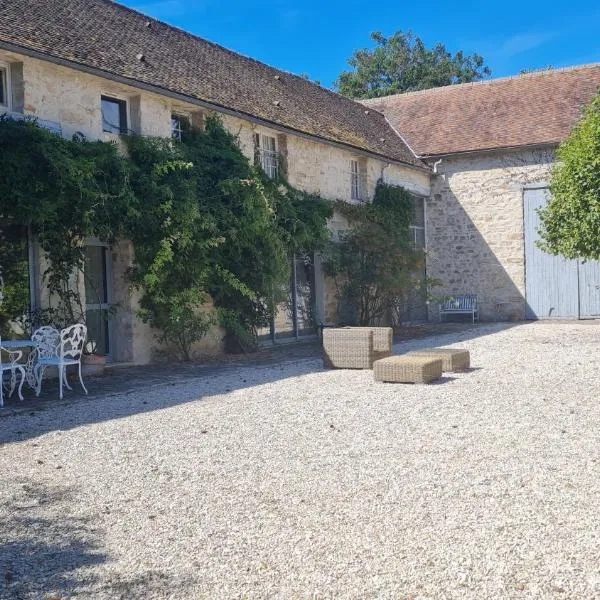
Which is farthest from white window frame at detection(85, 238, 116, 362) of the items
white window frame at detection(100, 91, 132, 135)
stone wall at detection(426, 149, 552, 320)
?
stone wall at detection(426, 149, 552, 320)

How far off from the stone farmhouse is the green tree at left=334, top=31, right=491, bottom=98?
14.0 m

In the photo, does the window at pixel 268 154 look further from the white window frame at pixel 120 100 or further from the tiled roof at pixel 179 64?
the white window frame at pixel 120 100

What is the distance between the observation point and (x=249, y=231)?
13008mm

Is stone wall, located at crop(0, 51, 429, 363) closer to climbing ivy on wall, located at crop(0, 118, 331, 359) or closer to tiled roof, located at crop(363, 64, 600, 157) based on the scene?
climbing ivy on wall, located at crop(0, 118, 331, 359)

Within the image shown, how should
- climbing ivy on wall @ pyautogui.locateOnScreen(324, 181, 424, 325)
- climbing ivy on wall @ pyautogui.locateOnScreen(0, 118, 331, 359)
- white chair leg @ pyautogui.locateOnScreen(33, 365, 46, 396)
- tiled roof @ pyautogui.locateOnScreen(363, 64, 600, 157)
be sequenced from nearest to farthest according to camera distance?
white chair leg @ pyautogui.locateOnScreen(33, 365, 46, 396), climbing ivy on wall @ pyautogui.locateOnScreen(0, 118, 331, 359), climbing ivy on wall @ pyautogui.locateOnScreen(324, 181, 424, 325), tiled roof @ pyautogui.locateOnScreen(363, 64, 600, 157)

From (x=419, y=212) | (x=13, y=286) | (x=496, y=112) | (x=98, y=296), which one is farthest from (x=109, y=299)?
(x=496, y=112)

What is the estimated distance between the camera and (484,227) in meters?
21.3

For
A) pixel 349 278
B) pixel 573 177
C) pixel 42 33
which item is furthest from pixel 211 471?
pixel 349 278

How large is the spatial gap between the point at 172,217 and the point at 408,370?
15.0 ft

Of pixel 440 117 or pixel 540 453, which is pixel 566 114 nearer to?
pixel 440 117

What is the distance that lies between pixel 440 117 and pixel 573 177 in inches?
411

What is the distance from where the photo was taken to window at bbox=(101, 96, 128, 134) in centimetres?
1216

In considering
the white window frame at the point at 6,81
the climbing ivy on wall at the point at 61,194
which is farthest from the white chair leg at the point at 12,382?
the white window frame at the point at 6,81

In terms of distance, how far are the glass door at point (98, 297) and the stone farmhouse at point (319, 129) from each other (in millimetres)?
32
